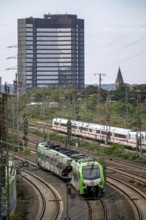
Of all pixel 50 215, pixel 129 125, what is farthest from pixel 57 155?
pixel 129 125

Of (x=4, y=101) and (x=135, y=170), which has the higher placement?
(x=4, y=101)

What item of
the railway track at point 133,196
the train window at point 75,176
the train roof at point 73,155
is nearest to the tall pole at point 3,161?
the train window at point 75,176

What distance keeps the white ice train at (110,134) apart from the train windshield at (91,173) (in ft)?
60.3

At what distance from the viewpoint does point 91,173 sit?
31.2 meters

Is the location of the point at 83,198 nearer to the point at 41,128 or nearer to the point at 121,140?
the point at 121,140

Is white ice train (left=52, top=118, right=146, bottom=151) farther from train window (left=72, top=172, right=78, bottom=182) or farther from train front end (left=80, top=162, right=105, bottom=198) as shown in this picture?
train front end (left=80, top=162, right=105, bottom=198)

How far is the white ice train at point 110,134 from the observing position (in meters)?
52.7

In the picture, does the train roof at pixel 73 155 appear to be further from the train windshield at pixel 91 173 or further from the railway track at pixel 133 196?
the railway track at pixel 133 196

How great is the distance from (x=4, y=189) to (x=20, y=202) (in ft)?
14.0

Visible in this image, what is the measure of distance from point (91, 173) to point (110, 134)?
2838cm

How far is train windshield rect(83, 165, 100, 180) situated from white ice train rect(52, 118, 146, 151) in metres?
18.4

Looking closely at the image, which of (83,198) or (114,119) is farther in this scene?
(114,119)

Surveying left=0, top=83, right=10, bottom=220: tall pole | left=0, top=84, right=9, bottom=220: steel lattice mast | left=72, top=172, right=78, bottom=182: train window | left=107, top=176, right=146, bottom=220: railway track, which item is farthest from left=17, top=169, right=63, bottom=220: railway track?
left=107, top=176, right=146, bottom=220: railway track

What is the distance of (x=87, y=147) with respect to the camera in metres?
59.6
